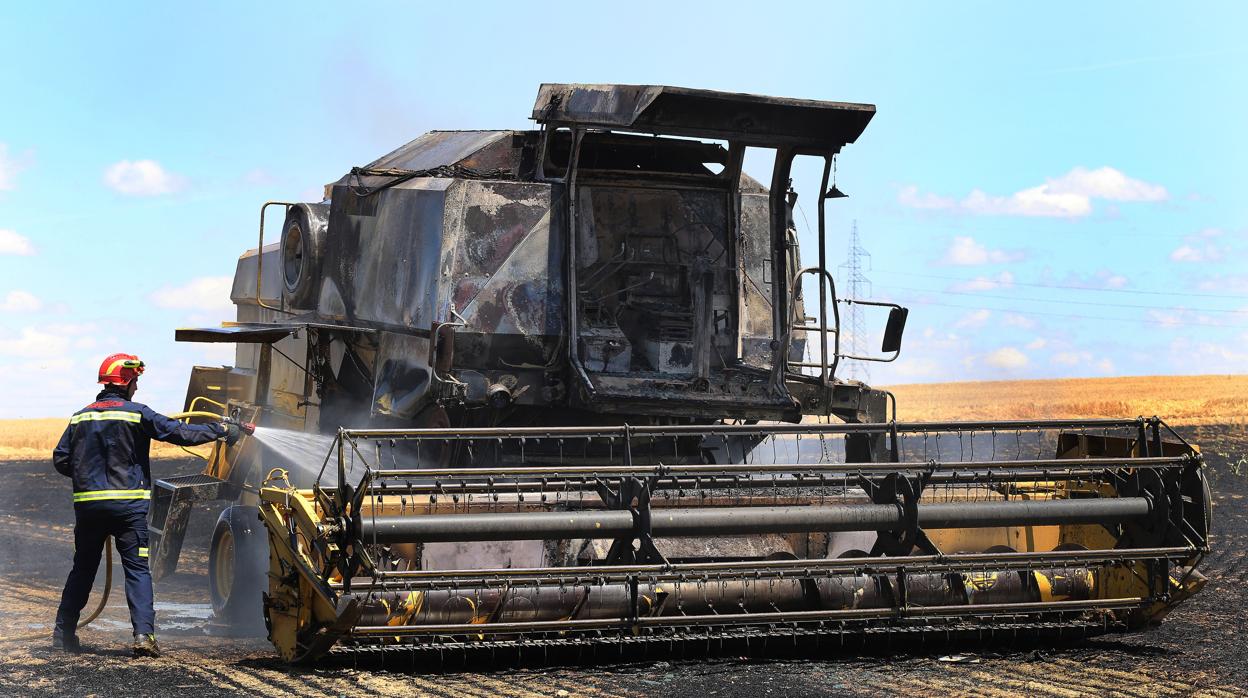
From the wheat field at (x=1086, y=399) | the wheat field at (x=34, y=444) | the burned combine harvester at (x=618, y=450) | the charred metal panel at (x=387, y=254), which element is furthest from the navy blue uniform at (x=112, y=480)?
the wheat field at (x=1086, y=399)

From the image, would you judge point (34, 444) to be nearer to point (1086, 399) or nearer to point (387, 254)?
point (387, 254)

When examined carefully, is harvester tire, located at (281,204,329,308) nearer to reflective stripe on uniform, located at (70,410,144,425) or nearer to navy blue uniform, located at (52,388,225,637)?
navy blue uniform, located at (52,388,225,637)

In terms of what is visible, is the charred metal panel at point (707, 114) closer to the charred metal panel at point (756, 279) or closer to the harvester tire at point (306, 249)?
the charred metal panel at point (756, 279)

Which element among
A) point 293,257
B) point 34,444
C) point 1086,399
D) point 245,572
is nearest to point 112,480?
point 245,572

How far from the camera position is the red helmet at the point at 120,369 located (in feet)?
26.1

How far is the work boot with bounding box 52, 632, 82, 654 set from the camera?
790cm

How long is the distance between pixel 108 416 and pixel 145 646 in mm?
1273

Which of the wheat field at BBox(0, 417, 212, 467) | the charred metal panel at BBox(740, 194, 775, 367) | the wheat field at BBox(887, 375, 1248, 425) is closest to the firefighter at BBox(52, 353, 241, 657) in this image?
the charred metal panel at BBox(740, 194, 775, 367)

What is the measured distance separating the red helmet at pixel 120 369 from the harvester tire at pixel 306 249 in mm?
2473

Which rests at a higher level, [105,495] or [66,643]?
[105,495]

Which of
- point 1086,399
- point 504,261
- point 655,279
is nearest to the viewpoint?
point 504,261

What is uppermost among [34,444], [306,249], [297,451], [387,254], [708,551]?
[306,249]

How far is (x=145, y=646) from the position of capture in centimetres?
752

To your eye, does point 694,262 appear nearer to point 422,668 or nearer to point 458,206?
point 458,206
